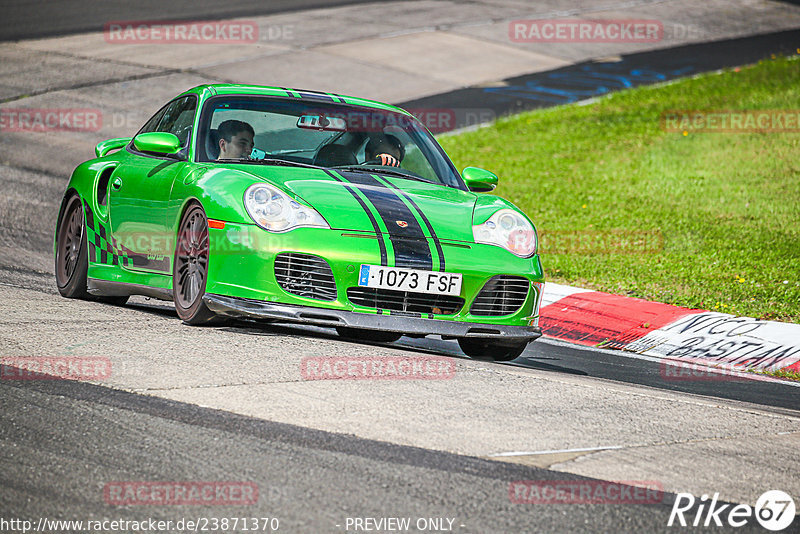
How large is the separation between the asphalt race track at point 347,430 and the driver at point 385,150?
126cm

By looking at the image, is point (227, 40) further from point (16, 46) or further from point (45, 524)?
point (45, 524)

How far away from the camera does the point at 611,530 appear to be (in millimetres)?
3545

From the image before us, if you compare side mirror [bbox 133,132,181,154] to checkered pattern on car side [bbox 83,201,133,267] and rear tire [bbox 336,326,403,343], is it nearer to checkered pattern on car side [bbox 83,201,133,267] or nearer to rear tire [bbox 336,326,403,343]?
checkered pattern on car side [bbox 83,201,133,267]

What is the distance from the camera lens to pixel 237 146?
7.12 m

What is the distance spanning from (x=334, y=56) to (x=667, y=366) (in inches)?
599

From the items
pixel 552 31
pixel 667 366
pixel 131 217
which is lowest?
pixel 667 366

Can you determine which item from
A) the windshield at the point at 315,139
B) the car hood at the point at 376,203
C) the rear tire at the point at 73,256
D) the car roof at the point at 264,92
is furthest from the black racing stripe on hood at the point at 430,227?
the rear tire at the point at 73,256

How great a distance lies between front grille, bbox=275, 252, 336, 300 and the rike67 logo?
103 inches

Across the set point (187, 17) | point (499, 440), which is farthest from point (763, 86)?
point (499, 440)

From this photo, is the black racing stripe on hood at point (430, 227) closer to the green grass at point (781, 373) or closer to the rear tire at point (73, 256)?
the rear tire at point (73, 256)

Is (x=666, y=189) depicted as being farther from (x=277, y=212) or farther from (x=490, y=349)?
(x=277, y=212)

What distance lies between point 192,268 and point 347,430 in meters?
2.41

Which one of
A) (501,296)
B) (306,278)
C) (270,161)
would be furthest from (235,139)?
(501,296)

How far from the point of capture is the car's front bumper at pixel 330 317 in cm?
603
